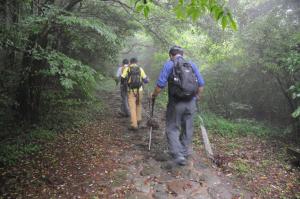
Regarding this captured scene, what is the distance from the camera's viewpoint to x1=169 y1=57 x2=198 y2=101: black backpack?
232 inches

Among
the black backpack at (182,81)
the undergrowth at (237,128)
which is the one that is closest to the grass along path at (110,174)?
the black backpack at (182,81)

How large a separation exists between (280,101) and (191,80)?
5.76 meters

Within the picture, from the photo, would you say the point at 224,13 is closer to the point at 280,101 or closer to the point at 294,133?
the point at 294,133

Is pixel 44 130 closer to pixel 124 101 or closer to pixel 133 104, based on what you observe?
pixel 133 104

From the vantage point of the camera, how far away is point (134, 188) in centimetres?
517

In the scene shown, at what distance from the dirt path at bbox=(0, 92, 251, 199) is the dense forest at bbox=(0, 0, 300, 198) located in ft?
2.38

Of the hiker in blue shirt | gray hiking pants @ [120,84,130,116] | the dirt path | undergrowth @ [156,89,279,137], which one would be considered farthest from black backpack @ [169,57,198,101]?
gray hiking pants @ [120,84,130,116]

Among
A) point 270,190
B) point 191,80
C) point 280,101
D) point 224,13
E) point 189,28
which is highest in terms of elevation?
point 189,28

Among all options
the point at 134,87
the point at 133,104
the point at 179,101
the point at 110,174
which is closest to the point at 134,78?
the point at 134,87

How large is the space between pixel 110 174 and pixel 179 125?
67.4 inches

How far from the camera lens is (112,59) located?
1112 centimetres

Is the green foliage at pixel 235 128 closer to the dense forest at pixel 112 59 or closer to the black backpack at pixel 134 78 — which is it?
the dense forest at pixel 112 59

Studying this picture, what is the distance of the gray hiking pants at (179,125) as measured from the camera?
6.12 m

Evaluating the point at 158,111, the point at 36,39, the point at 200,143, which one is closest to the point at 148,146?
Result: the point at 200,143
